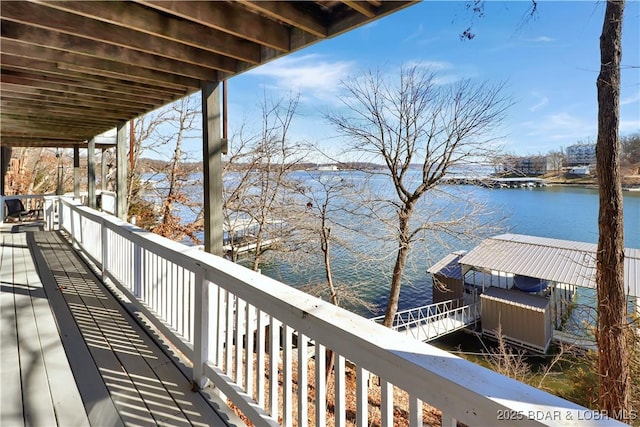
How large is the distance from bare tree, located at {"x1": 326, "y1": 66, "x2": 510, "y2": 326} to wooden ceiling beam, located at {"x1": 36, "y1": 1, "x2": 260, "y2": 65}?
7357 mm

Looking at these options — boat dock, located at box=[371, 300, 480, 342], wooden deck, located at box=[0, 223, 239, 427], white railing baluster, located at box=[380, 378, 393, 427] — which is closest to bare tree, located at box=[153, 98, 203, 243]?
boat dock, located at box=[371, 300, 480, 342]

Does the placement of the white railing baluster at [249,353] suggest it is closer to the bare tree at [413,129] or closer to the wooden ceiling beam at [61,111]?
the wooden ceiling beam at [61,111]

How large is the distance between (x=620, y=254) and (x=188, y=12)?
6.26 meters

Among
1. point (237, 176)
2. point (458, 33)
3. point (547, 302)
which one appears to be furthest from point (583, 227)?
point (237, 176)

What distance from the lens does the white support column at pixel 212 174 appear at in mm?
3174

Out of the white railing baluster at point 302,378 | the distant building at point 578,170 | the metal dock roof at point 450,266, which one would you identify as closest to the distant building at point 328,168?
the distant building at point 578,170

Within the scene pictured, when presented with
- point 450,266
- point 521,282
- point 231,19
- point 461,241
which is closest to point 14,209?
point 231,19

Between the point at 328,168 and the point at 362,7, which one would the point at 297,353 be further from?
the point at 328,168

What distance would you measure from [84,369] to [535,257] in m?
15.0

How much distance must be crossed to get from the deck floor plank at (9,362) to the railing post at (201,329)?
85cm

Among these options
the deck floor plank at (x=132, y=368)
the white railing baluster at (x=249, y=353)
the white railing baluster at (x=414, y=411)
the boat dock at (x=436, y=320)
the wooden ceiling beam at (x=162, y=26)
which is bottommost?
the boat dock at (x=436, y=320)

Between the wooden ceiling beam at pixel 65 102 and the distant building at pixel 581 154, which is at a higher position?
the wooden ceiling beam at pixel 65 102

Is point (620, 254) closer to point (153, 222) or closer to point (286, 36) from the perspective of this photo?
point (286, 36)

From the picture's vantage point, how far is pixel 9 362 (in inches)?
91.3
